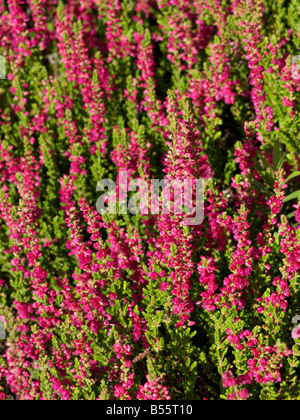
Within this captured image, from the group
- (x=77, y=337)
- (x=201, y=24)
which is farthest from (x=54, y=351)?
(x=201, y=24)

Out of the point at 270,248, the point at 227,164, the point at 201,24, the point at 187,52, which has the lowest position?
the point at 270,248

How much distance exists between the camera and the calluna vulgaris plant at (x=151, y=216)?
4023mm

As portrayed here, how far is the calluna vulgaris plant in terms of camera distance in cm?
402

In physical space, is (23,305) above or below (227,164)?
below

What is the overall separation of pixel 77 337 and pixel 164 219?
46.3 inches

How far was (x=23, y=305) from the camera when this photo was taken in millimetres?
Answer: 4930

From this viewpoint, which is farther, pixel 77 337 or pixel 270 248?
pixel 270 248

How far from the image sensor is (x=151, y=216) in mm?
4797

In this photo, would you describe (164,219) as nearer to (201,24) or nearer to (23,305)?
(23,305)

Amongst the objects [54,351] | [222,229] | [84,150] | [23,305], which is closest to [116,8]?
[84,150]

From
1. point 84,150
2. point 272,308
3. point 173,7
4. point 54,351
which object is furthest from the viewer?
point 173,7

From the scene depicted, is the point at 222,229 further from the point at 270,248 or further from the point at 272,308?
the point at 272,308

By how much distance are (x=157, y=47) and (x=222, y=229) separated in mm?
3678

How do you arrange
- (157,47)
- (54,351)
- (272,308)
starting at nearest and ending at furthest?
1. (272,308)
2. (54,351)
3. (157,47)
